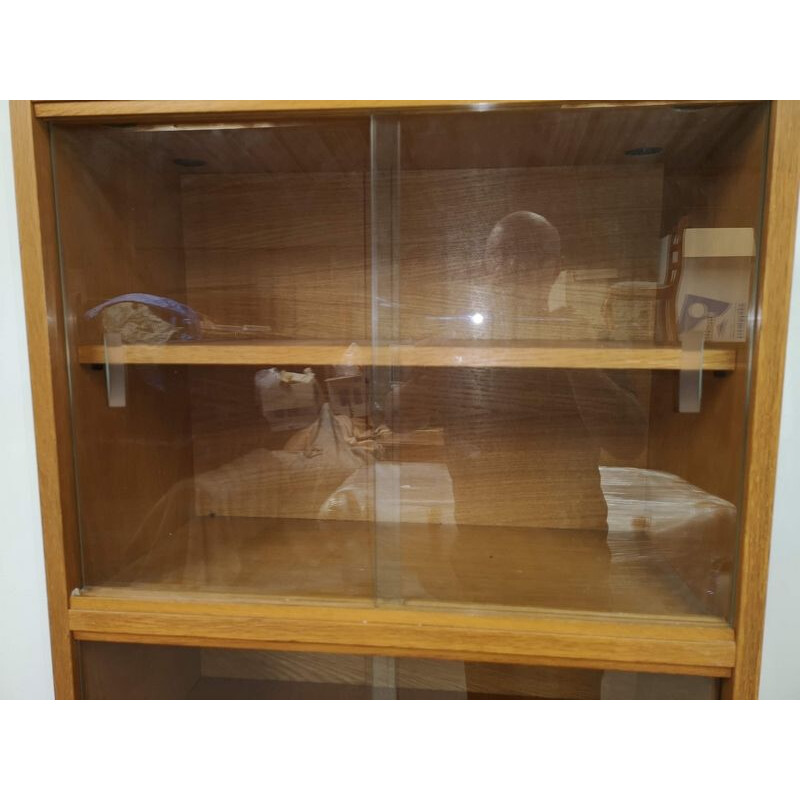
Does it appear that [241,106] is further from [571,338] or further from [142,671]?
[142,671]

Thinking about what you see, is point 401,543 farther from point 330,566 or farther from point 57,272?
point 57,272

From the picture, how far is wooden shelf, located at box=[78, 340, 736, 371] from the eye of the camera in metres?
0.80

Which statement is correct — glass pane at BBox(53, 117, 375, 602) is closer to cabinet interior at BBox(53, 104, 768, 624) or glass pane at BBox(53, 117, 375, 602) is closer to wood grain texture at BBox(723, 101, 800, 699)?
cabinet interior at BBox(53, 104, 768, 624)

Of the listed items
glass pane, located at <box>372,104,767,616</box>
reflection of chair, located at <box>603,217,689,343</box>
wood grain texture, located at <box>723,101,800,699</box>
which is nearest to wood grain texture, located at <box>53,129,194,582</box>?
glass pane, located at <box>372,104,767,616</box>

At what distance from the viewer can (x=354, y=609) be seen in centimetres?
81

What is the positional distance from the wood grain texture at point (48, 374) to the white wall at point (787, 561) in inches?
39.5

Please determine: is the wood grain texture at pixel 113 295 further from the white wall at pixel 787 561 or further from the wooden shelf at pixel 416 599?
the white wall at pixel 787 561

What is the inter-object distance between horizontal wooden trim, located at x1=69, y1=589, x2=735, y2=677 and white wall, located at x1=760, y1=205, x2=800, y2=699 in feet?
0.25

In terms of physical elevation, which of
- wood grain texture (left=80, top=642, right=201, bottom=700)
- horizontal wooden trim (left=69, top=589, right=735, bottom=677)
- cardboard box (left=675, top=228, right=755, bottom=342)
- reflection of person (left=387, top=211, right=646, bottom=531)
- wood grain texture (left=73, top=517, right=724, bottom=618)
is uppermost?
cardboard box (left=675, top=228, right=755, bottom=342)

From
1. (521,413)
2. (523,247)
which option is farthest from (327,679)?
(523,247)

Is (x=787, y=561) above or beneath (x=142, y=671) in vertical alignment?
above

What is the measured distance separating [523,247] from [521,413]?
0.26 meters

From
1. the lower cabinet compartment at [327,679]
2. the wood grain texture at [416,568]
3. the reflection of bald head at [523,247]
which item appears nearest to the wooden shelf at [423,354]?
the reflection of bald head at [523,247]

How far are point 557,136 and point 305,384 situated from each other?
51cm
